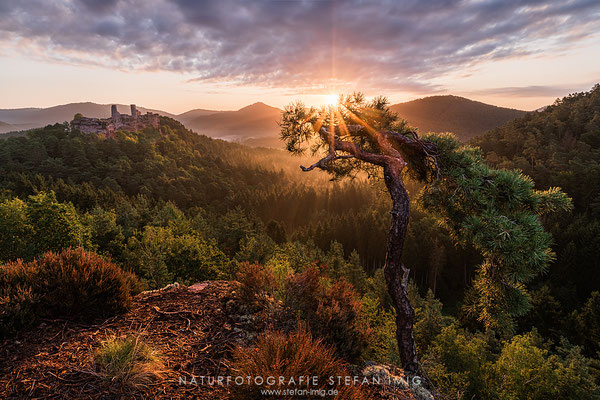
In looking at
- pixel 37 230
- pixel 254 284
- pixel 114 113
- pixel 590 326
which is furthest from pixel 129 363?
pixel 114 113

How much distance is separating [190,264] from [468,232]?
20164mm

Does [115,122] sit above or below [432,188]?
above

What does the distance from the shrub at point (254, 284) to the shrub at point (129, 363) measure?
219 centimetres

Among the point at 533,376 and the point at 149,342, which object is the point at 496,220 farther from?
the point at 533,376

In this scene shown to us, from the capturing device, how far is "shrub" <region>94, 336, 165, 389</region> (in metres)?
Answer: 3.78

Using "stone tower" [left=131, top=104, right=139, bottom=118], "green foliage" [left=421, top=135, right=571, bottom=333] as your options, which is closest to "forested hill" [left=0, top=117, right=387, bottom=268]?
"stone tower" [left=131, top=104, right=139, bottom=118]

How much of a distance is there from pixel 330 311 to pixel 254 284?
1.96 metres

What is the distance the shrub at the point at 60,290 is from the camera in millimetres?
5039

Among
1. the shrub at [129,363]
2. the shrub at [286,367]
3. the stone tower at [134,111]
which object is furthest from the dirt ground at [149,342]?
the stone tower at [134,111]

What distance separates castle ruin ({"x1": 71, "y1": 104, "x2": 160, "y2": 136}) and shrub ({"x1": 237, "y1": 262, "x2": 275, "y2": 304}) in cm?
11901

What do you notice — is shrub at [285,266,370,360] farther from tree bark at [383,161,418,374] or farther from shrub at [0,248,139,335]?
shrub at [0,248,139,335]

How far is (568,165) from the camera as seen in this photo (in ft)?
206

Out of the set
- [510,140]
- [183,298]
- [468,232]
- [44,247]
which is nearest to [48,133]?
[44,247]

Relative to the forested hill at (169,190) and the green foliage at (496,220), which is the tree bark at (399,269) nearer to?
the green foliage at (496,220)
